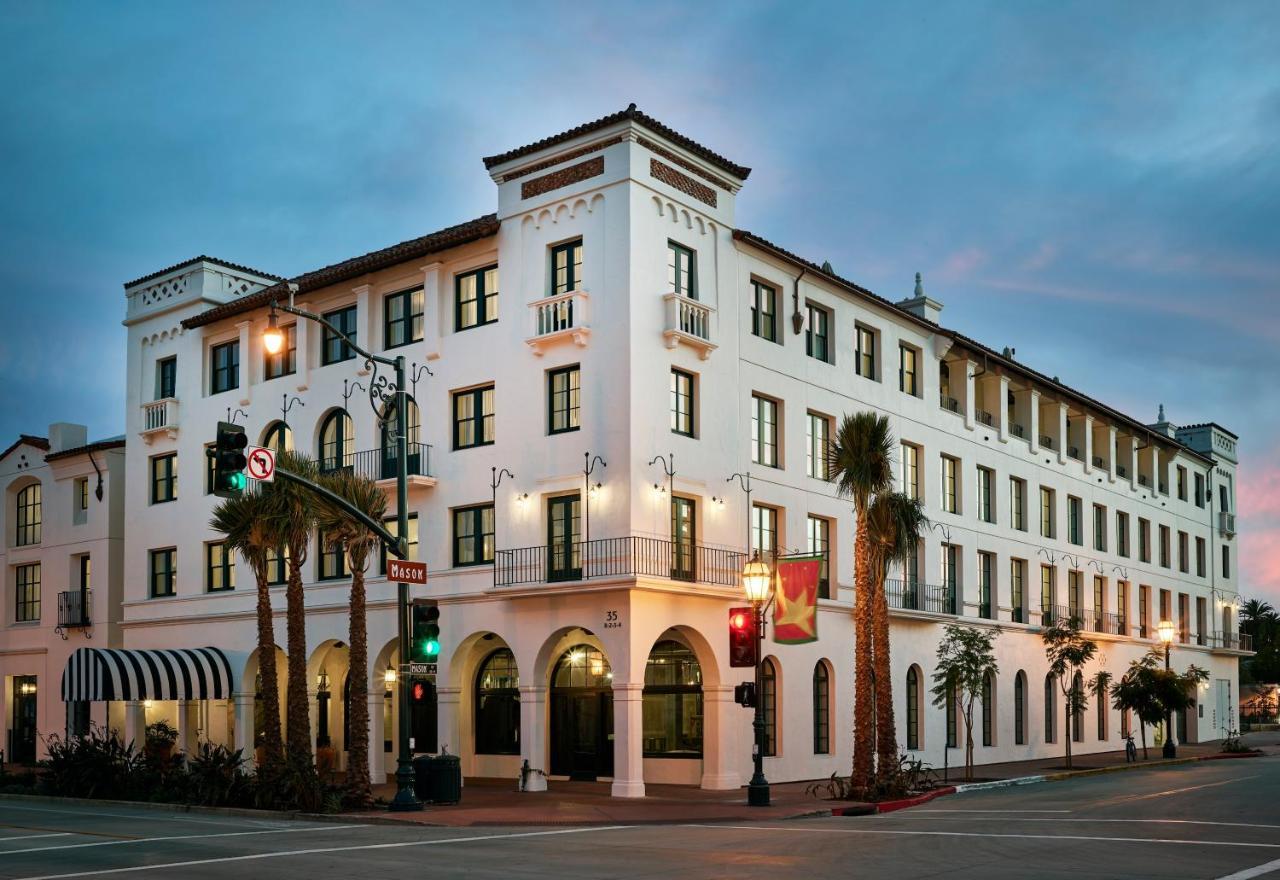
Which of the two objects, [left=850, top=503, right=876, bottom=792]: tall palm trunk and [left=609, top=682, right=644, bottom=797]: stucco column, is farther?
[left=609, top=682, right=644, bottom=797]: stucco column

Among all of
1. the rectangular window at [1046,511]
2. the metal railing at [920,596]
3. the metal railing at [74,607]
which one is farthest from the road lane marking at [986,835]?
the metal railing at [74,607]

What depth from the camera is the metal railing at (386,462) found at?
115 feet

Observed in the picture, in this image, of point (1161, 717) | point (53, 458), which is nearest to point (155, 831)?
point (53, 458)

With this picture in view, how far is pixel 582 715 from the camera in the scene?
113 ft

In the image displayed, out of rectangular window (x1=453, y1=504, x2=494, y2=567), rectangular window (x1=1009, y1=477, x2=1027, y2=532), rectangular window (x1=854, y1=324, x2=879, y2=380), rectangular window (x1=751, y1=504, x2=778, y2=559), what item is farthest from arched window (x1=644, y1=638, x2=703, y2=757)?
rectangular window (x1=1009, y1=477, x2=1027, y2=532)

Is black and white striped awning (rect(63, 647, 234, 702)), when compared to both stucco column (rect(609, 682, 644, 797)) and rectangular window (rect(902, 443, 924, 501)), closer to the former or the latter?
stucco column (rect(609, 682, 644, 797))

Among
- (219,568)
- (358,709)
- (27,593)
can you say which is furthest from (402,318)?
(27,593)

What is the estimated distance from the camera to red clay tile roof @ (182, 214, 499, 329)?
3403 cm

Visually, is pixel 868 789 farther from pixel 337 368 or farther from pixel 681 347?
pixel 337 368

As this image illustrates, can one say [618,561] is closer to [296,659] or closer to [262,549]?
[296,659]

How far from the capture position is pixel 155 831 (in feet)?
75.9

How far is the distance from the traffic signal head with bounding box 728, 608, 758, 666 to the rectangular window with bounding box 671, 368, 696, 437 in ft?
17.9

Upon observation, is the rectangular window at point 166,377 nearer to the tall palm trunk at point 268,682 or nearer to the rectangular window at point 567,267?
the tall palm trunk at point 268,682

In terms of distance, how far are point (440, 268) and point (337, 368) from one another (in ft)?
15.3
